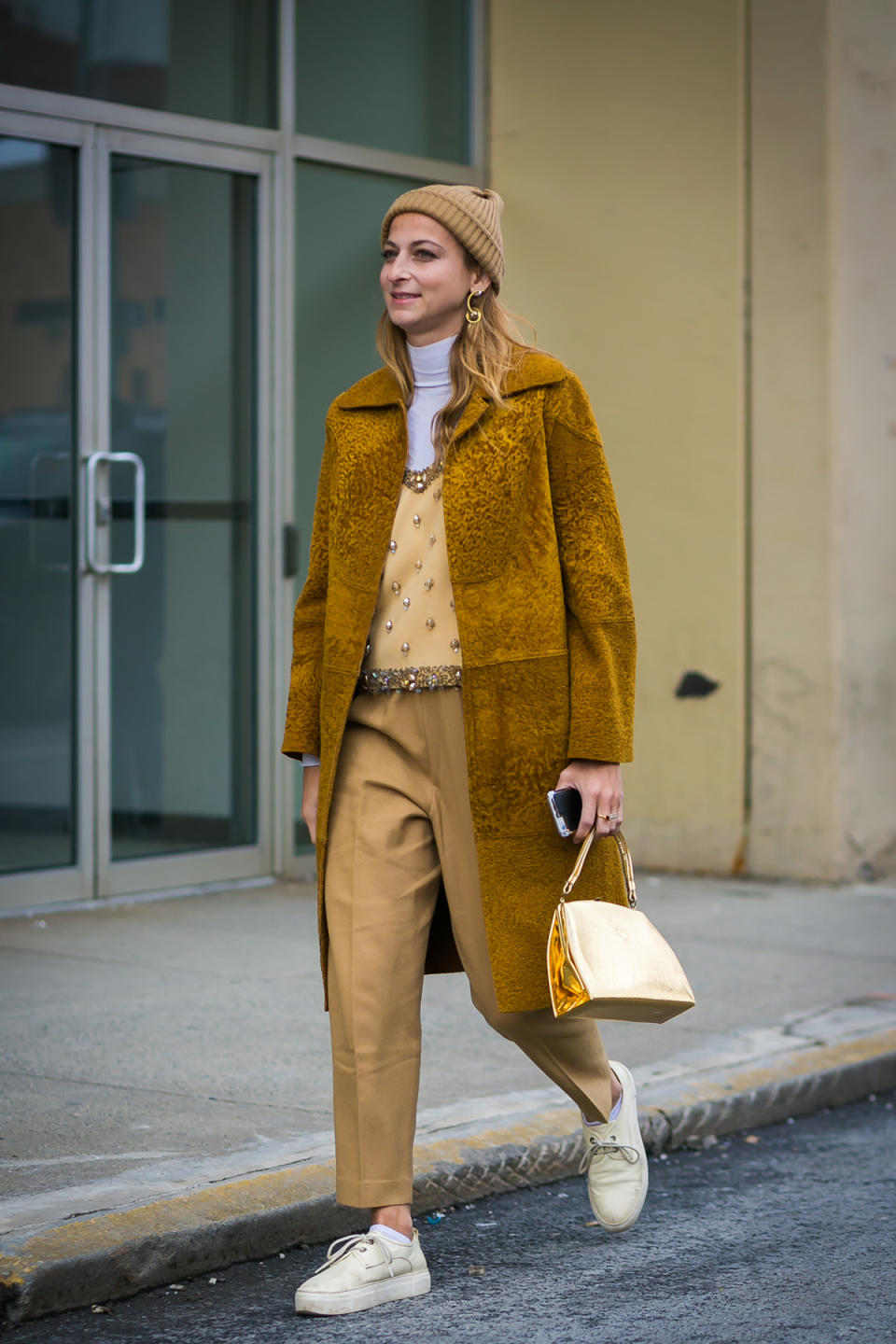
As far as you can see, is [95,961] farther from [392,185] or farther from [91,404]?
[392,185]

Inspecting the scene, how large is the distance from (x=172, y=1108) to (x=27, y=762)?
10.2 ft

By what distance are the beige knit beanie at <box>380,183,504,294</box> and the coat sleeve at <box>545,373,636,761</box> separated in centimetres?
30

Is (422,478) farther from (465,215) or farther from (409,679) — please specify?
(465,215)

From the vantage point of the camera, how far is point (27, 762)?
7.59 m

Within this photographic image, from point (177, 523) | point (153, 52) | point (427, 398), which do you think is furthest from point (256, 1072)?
point (153, 52)

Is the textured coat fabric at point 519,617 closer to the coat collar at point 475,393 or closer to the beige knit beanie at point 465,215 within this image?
the coat collar at point 475,393

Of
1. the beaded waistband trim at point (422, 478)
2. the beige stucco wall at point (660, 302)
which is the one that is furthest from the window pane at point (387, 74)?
the beaded waistband trim at point (422, 478)

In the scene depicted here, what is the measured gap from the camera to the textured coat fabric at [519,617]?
3625mm

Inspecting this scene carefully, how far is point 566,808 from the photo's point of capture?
363 centimetres

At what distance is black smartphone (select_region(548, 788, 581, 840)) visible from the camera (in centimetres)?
360

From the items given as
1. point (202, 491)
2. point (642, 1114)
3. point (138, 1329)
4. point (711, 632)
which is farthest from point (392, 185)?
point (138, 1329)

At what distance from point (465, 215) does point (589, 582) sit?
74cm

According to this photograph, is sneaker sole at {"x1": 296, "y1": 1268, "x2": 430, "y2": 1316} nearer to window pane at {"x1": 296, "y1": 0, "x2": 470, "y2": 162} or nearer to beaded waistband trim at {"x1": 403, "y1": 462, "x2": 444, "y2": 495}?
beaded waistband trim at {"x1": 403, "y1": 462, "x2": 444, "y2": 495}

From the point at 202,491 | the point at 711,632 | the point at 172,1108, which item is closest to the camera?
the point at 172,1108
